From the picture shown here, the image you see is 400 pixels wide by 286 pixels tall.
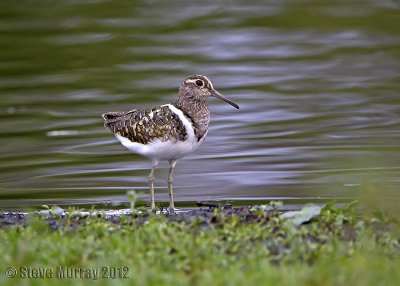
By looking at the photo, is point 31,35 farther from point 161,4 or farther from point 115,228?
point 115,228

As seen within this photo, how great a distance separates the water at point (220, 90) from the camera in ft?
36.4

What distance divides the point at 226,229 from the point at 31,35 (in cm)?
→ 1458

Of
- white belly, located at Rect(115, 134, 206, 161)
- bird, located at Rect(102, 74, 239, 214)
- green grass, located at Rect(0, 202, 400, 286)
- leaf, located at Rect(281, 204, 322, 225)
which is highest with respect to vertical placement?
bird, located at Rect(102, 74, 239, 214)

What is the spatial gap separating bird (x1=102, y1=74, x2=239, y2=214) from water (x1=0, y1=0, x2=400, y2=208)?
886 millimetres

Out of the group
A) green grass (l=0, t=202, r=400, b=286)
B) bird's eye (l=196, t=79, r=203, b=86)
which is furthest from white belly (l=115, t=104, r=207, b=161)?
green grass (l=0, t=202, r=400, b=286)

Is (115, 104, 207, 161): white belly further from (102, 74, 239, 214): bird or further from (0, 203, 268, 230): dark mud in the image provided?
(0, 203, 268, 230): dark mud

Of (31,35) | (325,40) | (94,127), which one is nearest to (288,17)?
(325,40)

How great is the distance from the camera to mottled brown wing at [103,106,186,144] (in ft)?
28.7

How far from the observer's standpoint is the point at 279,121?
14625 millimetres

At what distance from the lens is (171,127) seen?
8.76 m

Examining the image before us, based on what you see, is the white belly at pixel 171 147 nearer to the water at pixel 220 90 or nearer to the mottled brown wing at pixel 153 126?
the mottled brown wing at pixel 153 126

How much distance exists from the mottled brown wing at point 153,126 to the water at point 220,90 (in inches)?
37.4

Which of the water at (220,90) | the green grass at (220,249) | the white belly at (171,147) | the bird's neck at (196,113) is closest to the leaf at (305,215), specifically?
the green grass at (220,249)

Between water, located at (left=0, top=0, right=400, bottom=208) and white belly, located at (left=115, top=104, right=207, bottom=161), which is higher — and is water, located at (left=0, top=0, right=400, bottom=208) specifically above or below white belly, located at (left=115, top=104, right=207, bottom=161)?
above
